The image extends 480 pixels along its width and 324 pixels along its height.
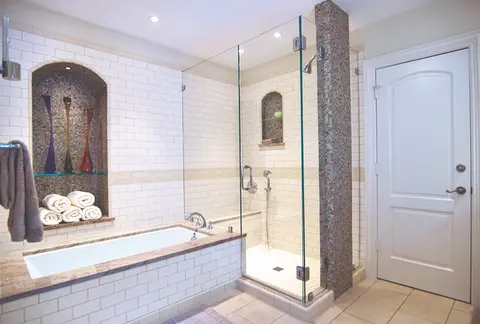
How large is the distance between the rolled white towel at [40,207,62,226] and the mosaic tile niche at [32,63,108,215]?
0.31 m

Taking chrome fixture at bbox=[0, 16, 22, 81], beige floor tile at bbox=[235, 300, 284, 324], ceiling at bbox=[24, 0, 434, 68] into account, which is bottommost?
beige floor tile at bbox=[235, 300, 284, 324]

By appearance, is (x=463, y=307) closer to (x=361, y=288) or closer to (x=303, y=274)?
(x=361, y=288)

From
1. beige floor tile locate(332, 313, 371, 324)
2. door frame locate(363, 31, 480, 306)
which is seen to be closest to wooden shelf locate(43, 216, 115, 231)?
beige floor tile locate(332, 313, 371, 324)

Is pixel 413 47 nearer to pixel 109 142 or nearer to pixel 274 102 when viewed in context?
pixel 274 102

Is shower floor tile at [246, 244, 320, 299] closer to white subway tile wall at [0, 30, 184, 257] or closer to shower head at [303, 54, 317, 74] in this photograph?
white subway tile wall at [0, 30, 184, 257]

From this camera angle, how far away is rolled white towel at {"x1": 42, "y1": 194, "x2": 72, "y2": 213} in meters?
2.52

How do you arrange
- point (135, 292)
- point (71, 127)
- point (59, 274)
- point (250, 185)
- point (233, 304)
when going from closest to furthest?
1. point (59, 274)
2. point (135, 292)
3. point (233, 304)
4. point (71, 127)
5. point (250, 185)

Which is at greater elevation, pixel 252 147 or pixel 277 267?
pixel 252 147

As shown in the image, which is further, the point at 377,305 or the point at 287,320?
the point at 377,305

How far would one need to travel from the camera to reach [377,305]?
228 centimetres

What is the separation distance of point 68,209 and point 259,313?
199 cm

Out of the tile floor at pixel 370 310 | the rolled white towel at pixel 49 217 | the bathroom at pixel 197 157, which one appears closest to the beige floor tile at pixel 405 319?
the tile floor at pixel 370 310

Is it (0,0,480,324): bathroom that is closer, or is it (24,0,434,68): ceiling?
(0,0,480,324): bathroom

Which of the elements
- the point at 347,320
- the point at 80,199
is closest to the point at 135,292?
the point at 80,199
